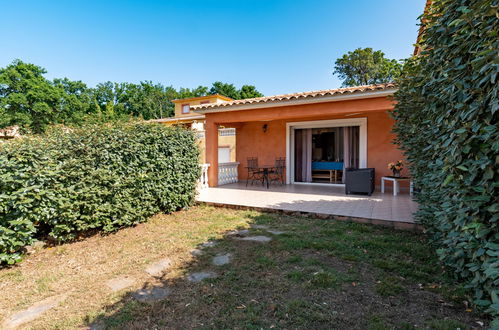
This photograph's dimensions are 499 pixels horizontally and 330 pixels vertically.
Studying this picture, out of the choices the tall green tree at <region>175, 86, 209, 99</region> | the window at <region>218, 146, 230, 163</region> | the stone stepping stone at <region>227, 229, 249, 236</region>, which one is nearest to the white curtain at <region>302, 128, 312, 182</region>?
the window at <region>218, 146, 230, 163</region>

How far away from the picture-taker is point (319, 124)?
32.3ft

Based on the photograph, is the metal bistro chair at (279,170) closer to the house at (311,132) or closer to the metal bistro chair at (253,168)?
the house at (311,132)

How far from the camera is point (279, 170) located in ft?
34.3

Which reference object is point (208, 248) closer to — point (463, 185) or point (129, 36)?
point (463, 185)

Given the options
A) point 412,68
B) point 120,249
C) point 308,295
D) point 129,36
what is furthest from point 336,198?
point 129,36

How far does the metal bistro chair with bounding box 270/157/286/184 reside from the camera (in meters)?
10.4

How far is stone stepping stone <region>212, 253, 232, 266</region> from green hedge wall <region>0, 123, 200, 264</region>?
2.22m

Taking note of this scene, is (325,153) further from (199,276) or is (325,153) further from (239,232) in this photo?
(199,276)

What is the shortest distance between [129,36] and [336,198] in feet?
56.9

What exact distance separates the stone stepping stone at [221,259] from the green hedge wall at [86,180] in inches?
87.5

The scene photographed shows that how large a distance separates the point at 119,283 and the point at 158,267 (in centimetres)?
49

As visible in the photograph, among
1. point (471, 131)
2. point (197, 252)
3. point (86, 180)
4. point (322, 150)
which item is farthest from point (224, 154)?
point (471, 131)

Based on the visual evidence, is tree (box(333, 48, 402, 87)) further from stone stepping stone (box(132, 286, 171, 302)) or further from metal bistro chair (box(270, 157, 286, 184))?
stone stepping stone (box(132, 286, 171, 302))

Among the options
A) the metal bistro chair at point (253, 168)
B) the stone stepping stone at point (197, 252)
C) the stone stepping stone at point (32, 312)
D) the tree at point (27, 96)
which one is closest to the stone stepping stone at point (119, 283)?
the stone stepping stone at point (32, 312)
